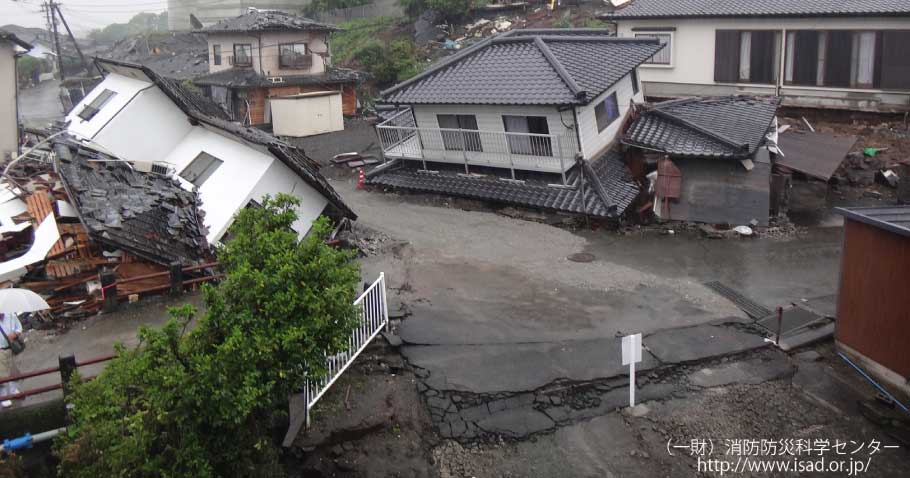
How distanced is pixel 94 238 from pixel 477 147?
10239mm

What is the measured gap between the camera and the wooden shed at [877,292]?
966 centimetres

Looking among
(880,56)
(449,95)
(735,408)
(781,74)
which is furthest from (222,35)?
(735,408)

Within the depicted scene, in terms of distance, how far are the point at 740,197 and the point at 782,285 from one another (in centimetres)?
409

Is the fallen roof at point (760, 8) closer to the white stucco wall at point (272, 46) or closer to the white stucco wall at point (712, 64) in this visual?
the white stucco wall at point (712, 64)

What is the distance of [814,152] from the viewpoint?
1931 cm

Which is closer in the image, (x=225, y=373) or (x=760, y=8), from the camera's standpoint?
(x=225, y=373)

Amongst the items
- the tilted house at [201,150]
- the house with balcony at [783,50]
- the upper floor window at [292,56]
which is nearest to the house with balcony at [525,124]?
the tilted house at [201,150]

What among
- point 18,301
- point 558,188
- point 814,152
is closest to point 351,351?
point 18,301

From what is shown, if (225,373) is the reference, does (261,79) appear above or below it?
above

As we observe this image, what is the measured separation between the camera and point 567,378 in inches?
404

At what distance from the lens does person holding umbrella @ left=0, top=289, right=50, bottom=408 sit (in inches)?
419

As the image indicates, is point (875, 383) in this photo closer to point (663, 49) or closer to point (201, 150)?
point (201, 150)

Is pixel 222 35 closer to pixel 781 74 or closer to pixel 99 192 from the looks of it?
pixel 99 192

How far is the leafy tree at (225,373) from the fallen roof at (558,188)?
10244mm
